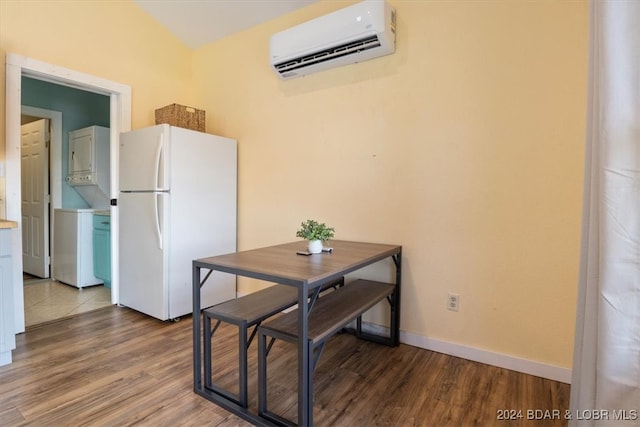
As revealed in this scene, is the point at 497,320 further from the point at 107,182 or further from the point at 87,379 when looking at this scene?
the point at 107,182

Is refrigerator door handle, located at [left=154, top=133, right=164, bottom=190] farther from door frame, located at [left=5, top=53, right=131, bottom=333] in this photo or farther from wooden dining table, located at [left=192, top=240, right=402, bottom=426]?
wooden dining table, located at [left=192, top=240, right=402, bottom=426]

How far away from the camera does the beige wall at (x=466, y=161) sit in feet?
6.17

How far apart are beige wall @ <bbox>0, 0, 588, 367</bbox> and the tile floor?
156cm

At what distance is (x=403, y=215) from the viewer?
2359 millimetres

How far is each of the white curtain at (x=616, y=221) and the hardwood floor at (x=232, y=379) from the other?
77 cm

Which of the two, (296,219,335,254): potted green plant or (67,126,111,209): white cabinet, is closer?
(296,219,335,254): potted green plant

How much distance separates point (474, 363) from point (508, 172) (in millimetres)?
1228

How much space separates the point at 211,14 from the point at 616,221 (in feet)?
11.1

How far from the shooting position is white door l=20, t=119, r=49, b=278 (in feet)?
13.6

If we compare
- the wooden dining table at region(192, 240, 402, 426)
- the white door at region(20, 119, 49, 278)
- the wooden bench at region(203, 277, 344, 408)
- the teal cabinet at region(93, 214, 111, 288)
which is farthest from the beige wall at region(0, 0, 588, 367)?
the white door at region(20, 119, 49, 278)

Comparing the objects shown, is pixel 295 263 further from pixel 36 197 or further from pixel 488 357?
pixel 36 197

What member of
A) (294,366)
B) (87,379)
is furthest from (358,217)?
(87,379)

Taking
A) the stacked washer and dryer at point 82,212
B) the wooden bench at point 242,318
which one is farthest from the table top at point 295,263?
the stacked washer and dryer at point 82,212

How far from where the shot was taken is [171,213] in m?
2.71
